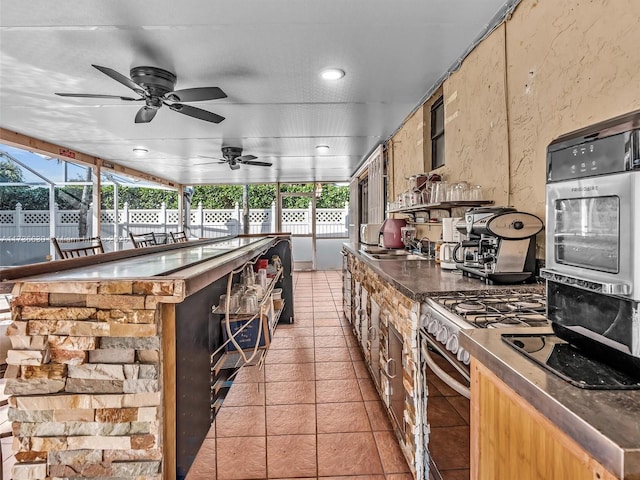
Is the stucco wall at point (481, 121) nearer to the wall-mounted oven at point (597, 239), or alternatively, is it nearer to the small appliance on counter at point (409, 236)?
the small appliance on counter at point (409, 236)

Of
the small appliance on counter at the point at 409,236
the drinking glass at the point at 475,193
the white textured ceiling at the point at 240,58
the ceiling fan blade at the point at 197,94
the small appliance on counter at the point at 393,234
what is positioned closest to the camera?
the white textured ceiling at the point at 240,58

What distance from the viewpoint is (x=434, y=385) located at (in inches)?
52.6

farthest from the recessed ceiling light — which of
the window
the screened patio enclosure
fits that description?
the screened patio enclosure

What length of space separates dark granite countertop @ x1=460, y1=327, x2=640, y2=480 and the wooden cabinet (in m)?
0.03

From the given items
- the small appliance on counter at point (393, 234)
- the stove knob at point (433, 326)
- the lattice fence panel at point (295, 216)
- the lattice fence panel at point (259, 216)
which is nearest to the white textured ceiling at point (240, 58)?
the small appliance on counter at point (393, 234)

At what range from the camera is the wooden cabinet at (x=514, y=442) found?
0.58m

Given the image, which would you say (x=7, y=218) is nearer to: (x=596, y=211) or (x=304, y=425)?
(x=304, y=425)

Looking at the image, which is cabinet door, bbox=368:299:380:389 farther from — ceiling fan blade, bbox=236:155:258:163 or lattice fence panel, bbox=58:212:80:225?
lattice fence panel, bbox=58:212:80:225

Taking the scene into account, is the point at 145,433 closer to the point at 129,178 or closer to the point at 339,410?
the point at 339,410

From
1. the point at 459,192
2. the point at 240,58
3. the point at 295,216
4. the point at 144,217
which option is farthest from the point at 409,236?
the point at 144,217

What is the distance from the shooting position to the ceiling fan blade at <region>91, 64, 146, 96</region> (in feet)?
7.22

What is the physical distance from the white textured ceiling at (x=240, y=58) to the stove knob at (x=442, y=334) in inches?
68.5

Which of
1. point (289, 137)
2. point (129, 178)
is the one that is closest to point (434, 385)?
point (289, 137)

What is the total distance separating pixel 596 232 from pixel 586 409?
1.21 ft
